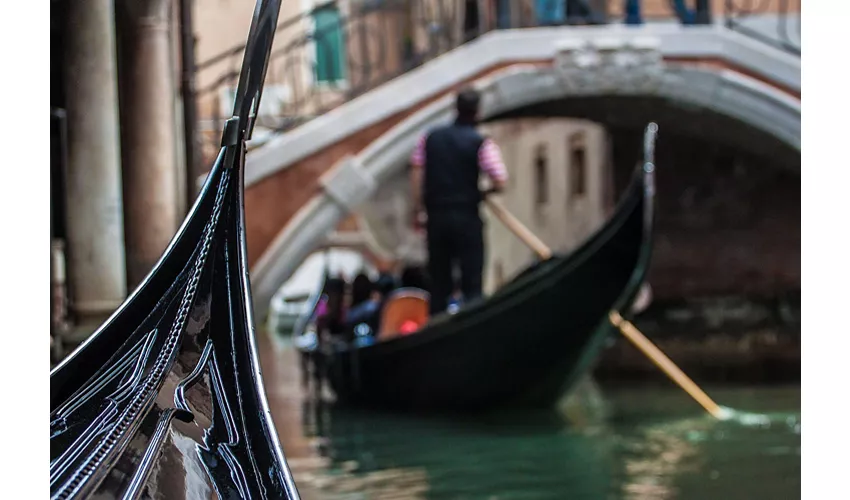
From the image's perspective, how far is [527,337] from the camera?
2789 millimetres

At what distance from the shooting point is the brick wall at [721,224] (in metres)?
4.29

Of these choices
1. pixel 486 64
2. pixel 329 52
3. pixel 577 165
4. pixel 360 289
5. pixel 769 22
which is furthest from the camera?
pixel 577 165

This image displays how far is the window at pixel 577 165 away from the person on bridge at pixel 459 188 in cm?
212

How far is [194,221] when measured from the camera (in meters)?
1.33

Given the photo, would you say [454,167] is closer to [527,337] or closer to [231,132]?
[527,337]

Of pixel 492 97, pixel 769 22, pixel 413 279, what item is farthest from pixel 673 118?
pixel 413 279

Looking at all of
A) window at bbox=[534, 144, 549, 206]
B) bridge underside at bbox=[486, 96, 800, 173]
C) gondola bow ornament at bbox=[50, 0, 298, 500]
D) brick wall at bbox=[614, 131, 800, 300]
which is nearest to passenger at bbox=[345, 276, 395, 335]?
bridge underside at bbox=[486, 96, 800, 173]

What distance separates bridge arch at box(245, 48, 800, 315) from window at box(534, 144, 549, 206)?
1978mm

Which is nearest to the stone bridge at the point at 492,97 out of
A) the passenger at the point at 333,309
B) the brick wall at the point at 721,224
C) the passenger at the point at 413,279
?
the passenger at the point at 333,309

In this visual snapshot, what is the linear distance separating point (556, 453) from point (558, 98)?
4.00 feet

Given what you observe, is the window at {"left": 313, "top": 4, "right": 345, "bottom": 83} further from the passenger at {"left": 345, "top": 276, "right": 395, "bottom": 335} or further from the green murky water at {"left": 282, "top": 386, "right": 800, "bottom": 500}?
the green murky water at {"left": 282, "top": 386, "right": 800, "bottom": 500}

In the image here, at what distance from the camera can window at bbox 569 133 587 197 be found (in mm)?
4922

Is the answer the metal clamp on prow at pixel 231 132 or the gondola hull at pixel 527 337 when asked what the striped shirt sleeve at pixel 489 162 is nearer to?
the gondola hull at pixel 527 337
